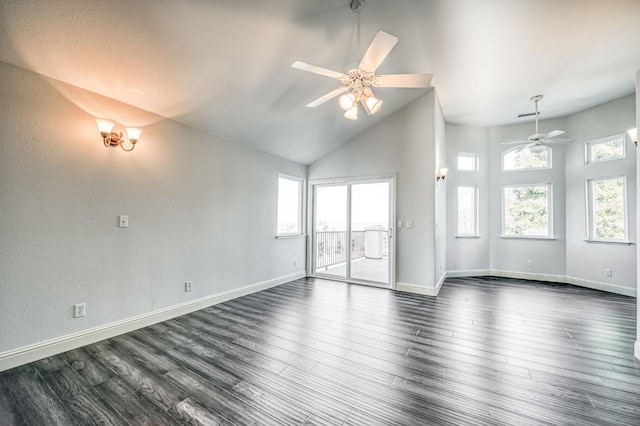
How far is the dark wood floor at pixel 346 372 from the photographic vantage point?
1.70m

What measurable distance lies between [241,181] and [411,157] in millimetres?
2997

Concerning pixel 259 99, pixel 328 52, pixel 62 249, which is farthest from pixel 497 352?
pixel 62 249

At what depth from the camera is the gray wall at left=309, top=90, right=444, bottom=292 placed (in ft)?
14.5

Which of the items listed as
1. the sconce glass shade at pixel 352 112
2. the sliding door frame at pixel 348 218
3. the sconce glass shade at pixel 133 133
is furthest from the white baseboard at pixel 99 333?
the sconce glass shade at pixel 352 112

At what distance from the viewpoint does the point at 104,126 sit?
269 cm

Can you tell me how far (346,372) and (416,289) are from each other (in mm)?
2796

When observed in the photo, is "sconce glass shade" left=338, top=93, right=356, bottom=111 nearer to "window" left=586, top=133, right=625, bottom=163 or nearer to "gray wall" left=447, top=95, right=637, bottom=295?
"gray wall" left=447, top=95, right=637, bottom=295

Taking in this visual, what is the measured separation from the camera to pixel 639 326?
2.42 meters

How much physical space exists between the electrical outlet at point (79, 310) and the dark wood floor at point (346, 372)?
34cm

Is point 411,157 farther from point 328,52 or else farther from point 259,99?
point 259,99

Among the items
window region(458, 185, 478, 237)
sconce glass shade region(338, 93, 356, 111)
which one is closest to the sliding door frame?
window region(458, 185, 478, 237)

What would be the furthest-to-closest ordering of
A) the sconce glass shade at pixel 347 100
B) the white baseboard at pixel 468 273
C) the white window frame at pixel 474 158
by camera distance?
1. the white window frame at pixel 474 158
2. the white baseboard at pixel 468 273
3. the sconce glass shade at pixel 347 100

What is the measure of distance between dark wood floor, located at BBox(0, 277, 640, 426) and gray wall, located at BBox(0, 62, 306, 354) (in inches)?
17.5

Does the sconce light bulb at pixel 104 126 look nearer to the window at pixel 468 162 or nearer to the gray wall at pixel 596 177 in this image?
the window at pixel 468 162
